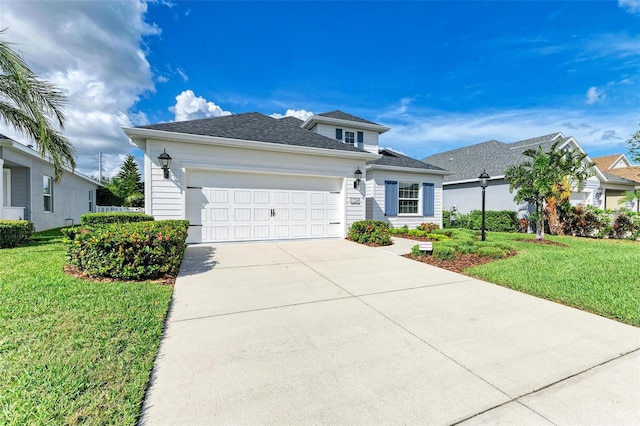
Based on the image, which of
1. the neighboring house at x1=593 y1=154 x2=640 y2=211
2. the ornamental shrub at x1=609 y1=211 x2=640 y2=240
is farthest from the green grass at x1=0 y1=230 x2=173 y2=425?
the neighboring house at x1=593 y1=154 x2=640 y2=211

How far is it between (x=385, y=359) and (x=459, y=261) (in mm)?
4904

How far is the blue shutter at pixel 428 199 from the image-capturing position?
44.3ft

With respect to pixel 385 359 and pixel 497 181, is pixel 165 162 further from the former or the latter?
pixel 497 181

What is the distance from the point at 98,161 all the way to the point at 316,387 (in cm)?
4450

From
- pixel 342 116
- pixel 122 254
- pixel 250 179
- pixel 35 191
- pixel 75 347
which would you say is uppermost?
pixel 342 116

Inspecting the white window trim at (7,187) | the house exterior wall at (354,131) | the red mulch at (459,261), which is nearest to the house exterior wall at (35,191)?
the white window trim at (7,187)

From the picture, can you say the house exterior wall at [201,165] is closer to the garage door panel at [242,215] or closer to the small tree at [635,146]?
the garage door panel at [242,215]

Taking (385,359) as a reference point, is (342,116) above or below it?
above

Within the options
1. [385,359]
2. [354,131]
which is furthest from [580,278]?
[354,131]

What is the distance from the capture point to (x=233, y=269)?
5.51 m

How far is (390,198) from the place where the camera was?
42.0 ft

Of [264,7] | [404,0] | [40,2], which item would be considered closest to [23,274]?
[40,2]

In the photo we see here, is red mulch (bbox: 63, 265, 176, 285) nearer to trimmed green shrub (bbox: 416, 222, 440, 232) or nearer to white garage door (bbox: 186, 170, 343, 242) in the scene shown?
white garage door (bbox: 186, 170, 343, 242)

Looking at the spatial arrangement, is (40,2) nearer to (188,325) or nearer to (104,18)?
(104,18)
